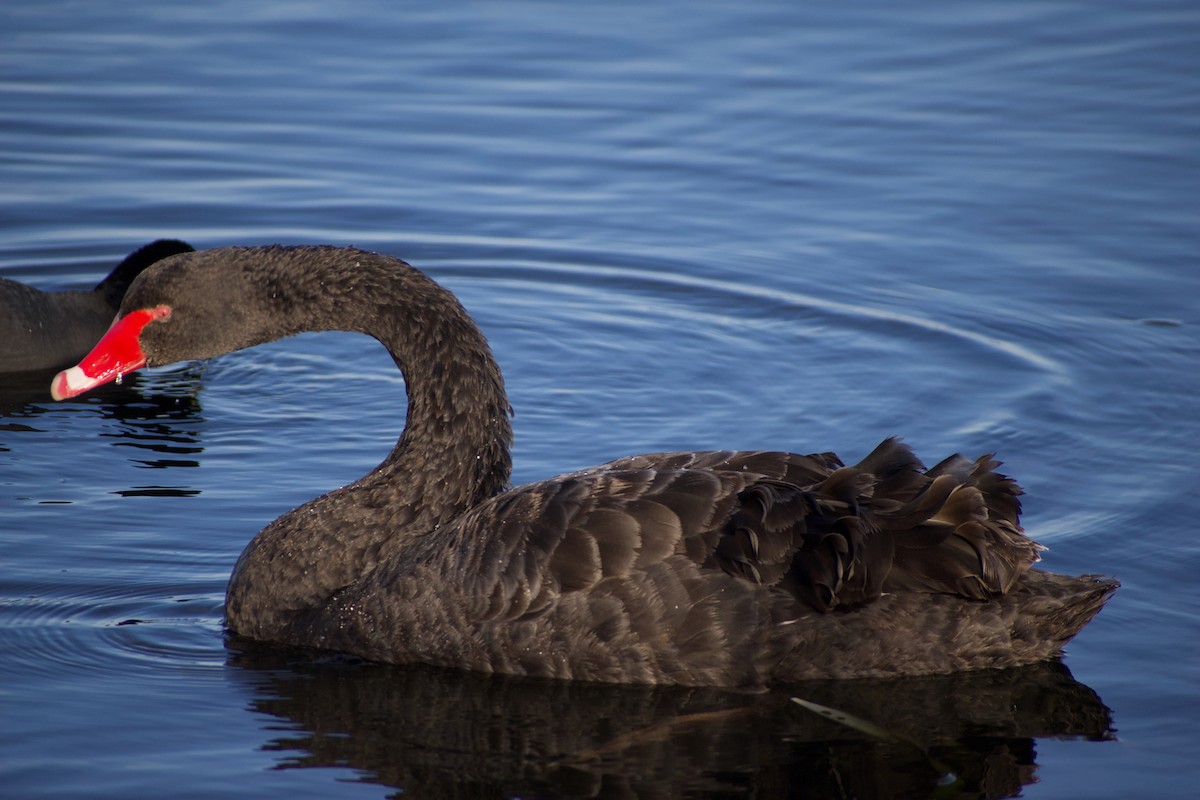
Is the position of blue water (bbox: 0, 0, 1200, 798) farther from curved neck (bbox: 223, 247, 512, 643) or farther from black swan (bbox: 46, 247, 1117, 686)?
curved neck (bbox: 223, 247, 512, 643)

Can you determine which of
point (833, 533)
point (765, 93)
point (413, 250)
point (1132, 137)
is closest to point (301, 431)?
point (413, 250)

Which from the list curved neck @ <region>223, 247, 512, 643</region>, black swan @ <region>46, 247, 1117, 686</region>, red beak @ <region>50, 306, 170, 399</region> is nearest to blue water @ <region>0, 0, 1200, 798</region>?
black swan @ <region>46, 247, 1117, 686</region>

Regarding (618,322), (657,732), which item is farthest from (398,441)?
(618,322)

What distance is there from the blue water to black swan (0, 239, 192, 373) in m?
0.32

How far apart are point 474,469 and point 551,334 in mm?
3735

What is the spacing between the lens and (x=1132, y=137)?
43.5ft

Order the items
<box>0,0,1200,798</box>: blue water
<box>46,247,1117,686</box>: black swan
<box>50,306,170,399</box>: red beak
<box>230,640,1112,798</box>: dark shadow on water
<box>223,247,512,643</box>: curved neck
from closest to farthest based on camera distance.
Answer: <box>230,640,1112,798</box>: dark shadow on water < <box>0,0,1200,798</box>: blue water < <box>46,247,1117,686</box>: black swan < <box>223,247,512,643</box>: curved neck < <box>50,306,170,399</box>: red beak

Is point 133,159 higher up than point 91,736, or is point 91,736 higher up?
point 133,159

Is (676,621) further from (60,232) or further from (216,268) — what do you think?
(60,232)

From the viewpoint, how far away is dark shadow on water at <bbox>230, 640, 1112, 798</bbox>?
18.3 ft

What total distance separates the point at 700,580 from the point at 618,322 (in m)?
4.78

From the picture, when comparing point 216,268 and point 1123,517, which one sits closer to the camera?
point 216,268

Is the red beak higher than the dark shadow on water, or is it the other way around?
the red beak

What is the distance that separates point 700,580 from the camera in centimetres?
609
